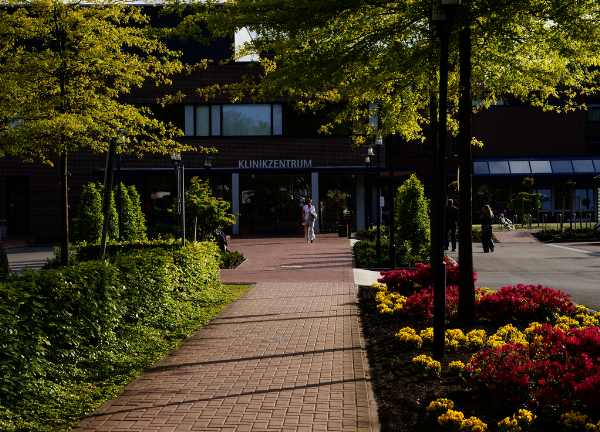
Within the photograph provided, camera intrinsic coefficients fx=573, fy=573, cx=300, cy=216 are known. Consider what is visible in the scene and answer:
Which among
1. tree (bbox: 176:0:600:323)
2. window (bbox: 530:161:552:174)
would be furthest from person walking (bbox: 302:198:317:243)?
window (bbox: 530:161:552:174)

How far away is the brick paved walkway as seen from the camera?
4.73 metres

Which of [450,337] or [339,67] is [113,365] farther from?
[339,67]

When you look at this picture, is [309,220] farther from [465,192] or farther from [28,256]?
[465,192]

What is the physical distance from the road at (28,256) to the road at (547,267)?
1325cm

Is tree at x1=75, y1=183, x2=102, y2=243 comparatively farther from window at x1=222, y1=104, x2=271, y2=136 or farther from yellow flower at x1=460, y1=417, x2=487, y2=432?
yellow flower at x1=460, y1=417, x2=487, y2=432

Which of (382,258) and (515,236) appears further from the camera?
(515,236)

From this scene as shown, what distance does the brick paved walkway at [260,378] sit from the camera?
4.73 m

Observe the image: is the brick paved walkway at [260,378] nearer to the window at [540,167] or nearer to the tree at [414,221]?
the tree at [414,221]

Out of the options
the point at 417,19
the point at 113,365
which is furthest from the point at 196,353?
the point at 417,19

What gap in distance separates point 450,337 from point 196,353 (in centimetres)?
306

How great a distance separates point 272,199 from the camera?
106 ft

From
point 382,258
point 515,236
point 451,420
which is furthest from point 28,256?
point 515,236

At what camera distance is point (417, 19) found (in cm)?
803

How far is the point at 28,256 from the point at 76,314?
17.1 m
